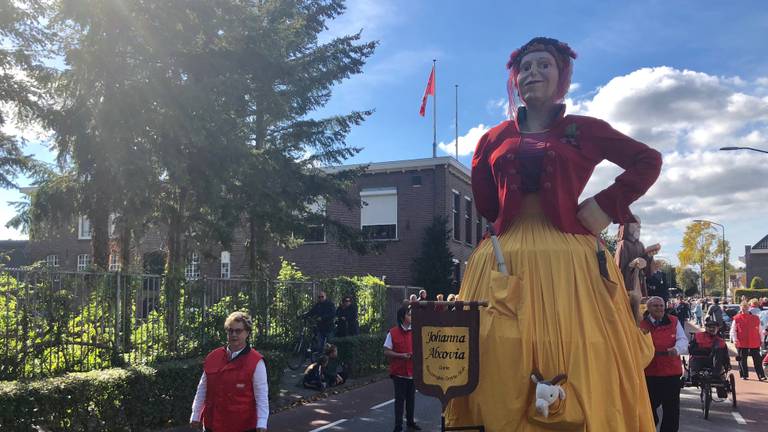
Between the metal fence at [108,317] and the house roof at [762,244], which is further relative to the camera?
the house roof at [762,244]

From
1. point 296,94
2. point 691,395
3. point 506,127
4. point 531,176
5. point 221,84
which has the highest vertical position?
point 296,94

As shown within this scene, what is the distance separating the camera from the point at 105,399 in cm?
772

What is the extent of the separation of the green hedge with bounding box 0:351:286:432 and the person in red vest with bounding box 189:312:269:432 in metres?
3.05

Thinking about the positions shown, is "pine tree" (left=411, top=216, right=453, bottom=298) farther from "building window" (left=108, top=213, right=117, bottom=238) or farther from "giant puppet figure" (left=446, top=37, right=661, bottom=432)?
"giant puppet figure" (left=446, top=37, right=661, bottom=432)

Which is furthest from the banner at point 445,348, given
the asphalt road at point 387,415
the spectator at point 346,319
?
the spectator at point 346,319

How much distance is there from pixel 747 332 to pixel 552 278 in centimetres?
1409

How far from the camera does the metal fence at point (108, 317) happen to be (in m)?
7.97

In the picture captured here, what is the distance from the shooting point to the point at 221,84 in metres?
9.84

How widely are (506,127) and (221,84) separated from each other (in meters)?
7.60

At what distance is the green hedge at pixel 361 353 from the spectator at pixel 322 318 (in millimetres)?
364

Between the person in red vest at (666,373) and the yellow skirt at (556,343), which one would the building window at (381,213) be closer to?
the person in red vest at (666,373)

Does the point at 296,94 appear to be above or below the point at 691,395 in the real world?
above

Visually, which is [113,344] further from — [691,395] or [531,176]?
[691,395]

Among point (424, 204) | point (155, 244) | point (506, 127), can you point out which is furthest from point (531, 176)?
point (155, 244)
